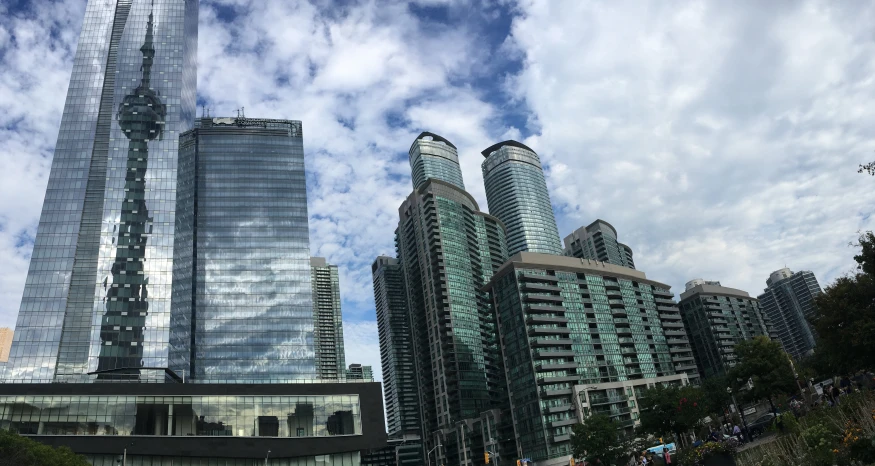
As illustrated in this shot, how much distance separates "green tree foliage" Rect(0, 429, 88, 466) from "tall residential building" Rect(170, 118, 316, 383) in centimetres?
8025

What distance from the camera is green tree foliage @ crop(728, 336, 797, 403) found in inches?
2977

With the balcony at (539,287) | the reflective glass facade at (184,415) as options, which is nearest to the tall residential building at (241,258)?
the balcony at (539,287)

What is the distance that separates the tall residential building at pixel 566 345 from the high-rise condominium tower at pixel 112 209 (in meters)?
75.1

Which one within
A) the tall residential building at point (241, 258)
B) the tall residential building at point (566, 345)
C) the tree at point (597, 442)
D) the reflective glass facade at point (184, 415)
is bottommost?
the tree at point (597, 442)

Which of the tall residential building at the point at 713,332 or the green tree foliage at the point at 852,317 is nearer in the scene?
the green tree foliage at the point at 852,317

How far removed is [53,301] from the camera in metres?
125

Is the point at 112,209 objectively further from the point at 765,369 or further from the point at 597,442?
the point at 765,369

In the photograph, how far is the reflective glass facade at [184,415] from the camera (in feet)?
218

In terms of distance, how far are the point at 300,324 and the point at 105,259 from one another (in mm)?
44752

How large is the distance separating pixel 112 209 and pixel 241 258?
98.9 ft

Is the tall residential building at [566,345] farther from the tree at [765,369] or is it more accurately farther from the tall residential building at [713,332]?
the tall residential building at [713,332]

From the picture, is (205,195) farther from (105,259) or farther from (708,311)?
(708,311)

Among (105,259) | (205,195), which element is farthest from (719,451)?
(205,195)

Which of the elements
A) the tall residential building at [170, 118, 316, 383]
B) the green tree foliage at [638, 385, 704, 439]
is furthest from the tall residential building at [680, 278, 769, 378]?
the tall residential building at [170, 118, 316, 383]
